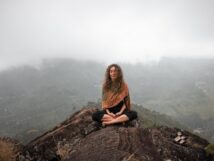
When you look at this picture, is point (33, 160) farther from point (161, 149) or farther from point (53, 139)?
point (161, 149)

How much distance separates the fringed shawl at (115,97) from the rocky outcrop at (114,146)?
0.93 m

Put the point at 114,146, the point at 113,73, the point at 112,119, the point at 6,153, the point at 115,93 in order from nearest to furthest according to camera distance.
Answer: the point at 114,146 → the point at 6,153 → the point at 112,119 → the point at 113,73 → the point at 115,93

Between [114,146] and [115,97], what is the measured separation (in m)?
3.85

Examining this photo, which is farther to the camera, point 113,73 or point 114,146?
point 113,73

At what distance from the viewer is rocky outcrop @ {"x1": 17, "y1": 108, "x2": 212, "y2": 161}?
287 inches

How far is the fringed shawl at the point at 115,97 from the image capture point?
11227 millimetres

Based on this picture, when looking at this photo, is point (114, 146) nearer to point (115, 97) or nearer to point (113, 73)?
point (115, 97)

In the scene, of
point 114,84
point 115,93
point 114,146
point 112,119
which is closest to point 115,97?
point 115,93

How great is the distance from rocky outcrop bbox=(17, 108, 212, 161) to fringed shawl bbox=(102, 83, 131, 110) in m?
0.93

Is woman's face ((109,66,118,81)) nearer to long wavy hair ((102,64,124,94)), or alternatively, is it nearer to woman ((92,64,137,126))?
woman ((92,64,137,126))

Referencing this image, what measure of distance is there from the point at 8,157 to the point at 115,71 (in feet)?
16.7

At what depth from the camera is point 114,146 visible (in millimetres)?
7574

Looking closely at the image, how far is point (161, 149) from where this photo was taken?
26.0 feet

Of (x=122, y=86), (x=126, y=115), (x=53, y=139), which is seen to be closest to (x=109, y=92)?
(x=122, y=86)
